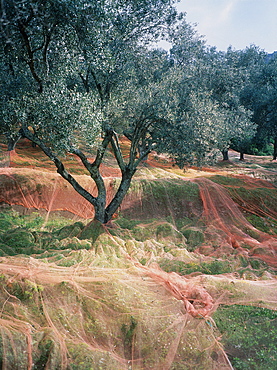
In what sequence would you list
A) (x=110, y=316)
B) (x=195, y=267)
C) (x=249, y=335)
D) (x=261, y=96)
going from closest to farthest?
(x=110, y=316)
(x=249, y=335)
(x=195, y=267)
(x=261, y=96)

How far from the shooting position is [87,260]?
704 centimetres

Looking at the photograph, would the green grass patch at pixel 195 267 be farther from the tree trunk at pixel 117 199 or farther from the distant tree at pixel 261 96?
the distant tree at pixel 261 96

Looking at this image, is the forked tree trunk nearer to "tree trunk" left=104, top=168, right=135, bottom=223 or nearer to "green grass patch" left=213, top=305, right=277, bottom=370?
"tree trunk" left=104, top=168, right=135, bottom=223

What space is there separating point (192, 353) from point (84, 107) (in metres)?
5.81

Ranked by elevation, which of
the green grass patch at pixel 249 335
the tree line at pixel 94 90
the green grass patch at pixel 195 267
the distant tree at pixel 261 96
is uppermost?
the distant tree at pixel 261 96

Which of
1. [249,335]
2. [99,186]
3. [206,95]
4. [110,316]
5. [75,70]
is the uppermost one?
[206,95]

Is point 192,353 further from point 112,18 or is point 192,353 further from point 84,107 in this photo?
point 112,18

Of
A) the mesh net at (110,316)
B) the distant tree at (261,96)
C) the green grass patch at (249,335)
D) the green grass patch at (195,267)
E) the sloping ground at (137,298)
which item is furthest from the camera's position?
the distant tree at (261,96)

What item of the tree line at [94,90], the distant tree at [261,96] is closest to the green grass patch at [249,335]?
the tree line at [94,90]

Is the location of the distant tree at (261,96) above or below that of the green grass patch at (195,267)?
above

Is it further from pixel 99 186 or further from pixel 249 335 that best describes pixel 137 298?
pixel 99 186

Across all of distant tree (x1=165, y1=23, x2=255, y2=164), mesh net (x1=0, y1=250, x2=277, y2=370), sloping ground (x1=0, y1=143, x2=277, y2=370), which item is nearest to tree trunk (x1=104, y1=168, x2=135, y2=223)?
sloping ground (x1=0, y1=143, x2=277, y2=370)

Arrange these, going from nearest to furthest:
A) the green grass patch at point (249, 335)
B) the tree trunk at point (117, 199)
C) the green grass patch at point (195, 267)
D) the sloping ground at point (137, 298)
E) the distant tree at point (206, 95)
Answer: the sloping ground at point (137, 298) → the green grass patch at point (249, 335) → the green grass patch at point (195, 267) → the distant tree at point (206, 95) → the tree trunk at point (117, 199)

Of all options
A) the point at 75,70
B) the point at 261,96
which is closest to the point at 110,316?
the point at 75,70
